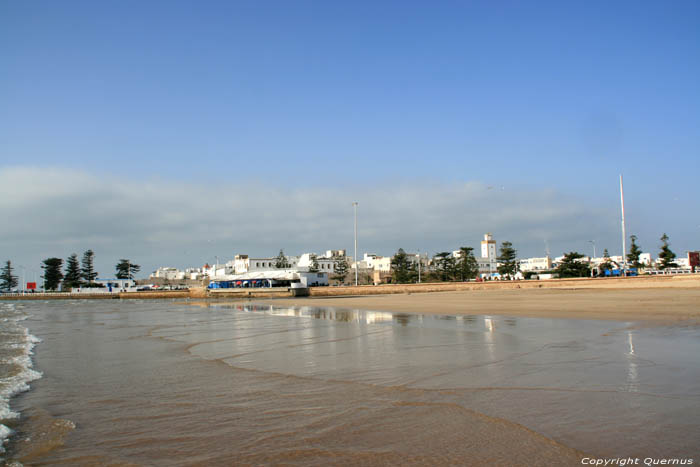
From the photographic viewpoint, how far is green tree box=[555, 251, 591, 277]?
206ft

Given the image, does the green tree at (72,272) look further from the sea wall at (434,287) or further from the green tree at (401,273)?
the green tree at (401,273)

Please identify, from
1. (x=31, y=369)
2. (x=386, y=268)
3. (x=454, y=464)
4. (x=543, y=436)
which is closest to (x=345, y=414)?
(x=454, y=464)

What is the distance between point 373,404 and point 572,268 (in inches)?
2556

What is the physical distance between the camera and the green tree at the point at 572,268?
62.8 metres

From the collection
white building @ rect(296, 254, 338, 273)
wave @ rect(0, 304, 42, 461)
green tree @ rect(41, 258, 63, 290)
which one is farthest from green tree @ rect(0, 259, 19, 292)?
wave @ rect(0, 304, 42, 461)

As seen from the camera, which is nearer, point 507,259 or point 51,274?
point 507,259

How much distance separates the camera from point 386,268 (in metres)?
130

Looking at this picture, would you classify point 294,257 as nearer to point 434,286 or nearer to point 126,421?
point 434,286

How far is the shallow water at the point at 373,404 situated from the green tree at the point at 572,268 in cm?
5498

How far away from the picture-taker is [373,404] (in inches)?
254

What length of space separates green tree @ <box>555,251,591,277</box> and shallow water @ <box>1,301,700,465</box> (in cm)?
5498

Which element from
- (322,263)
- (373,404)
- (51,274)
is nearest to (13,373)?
(373,404)

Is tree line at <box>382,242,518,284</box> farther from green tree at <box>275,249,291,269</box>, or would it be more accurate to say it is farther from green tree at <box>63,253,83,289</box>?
green tree at <box>63,253,83,289</box>

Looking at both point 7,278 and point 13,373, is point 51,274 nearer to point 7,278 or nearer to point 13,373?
point 7,278
